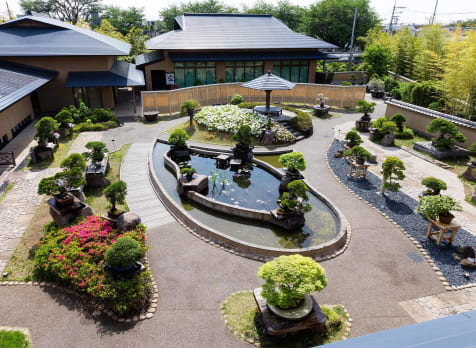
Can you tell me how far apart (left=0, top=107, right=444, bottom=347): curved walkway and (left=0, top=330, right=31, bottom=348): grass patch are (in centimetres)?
24

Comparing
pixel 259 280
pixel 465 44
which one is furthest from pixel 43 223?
pixel 465 44

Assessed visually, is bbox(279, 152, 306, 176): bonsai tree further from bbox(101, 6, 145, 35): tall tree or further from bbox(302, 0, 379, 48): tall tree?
bbox(101, 6, 145, 35): tall tree

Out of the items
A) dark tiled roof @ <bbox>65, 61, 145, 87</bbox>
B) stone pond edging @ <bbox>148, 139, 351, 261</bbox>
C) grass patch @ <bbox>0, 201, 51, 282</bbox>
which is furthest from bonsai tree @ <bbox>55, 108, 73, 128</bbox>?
stone pond edging @ <bbox>148, 139, 351, 261</bbox>

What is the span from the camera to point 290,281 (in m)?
7.71

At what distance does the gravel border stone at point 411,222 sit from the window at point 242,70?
21.2 metres

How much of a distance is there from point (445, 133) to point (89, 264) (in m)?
20.2

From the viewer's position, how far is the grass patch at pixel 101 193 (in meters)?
14.0

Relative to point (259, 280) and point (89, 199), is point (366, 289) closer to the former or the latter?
point (259, 280)

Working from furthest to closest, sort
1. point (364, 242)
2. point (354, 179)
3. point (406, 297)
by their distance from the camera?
point (354, 179) < point (364, 242) < point (406, 297)

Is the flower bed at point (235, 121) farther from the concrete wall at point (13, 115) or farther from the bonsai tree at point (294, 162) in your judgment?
the concrete wall at point (13, 115)

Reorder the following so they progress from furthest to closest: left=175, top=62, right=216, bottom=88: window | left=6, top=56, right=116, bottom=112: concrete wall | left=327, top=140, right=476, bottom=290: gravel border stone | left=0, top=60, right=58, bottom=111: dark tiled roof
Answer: left=175, top=62, right=216, bottom=88: window
left=6, top=56, right=116, bottom=112: concrete wall
left=0, top=60, right=58, bottom=111: dark tiled roof
left=327, top=140, right=476, bottom=290: gravel border stone

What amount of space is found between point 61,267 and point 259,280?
19.0 ft

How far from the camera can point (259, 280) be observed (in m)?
9.96

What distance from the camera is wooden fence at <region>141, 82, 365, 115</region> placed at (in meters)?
28.5
